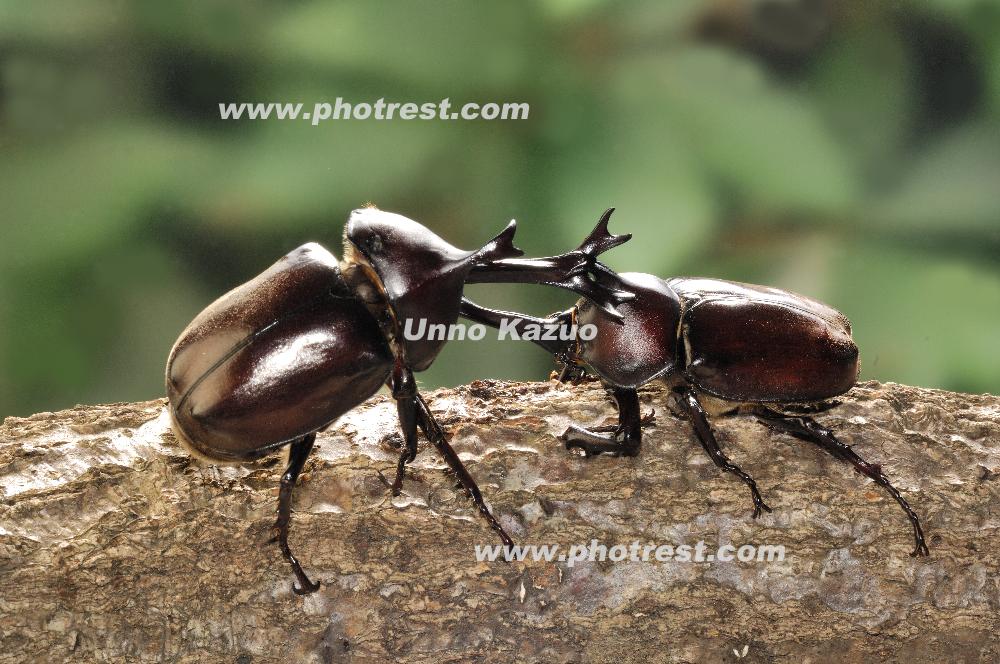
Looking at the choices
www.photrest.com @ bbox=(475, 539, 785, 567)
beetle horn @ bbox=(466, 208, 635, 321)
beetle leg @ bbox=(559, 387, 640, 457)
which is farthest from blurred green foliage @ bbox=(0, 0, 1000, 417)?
www.photrest.com @ bbox=(475, 539, 785, 567)

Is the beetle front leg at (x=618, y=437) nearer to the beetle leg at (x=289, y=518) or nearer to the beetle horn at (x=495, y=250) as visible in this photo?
the beetle horn at (x=495, y=250)

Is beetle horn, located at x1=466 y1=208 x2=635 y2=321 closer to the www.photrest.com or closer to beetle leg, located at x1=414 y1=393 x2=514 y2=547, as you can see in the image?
beetle leg, located at x1=414 y1=393 x2=514 y2=547

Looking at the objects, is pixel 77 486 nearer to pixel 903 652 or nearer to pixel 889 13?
pixel 903 652

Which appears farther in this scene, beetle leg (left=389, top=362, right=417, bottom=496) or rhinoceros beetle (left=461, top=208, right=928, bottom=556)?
rhinoceros beetle (left=461, top=208, right=928, bottom=556)

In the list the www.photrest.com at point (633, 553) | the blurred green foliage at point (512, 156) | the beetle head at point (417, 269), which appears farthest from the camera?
the blurred green foliage at point (512, 156)

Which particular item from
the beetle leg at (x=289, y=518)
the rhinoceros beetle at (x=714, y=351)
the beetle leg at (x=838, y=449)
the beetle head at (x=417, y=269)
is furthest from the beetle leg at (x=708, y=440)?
the beetle leg at (x=289, y=518)

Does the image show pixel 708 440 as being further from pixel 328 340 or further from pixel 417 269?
pixel 328 340

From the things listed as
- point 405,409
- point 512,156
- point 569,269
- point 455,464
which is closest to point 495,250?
point 569,269
